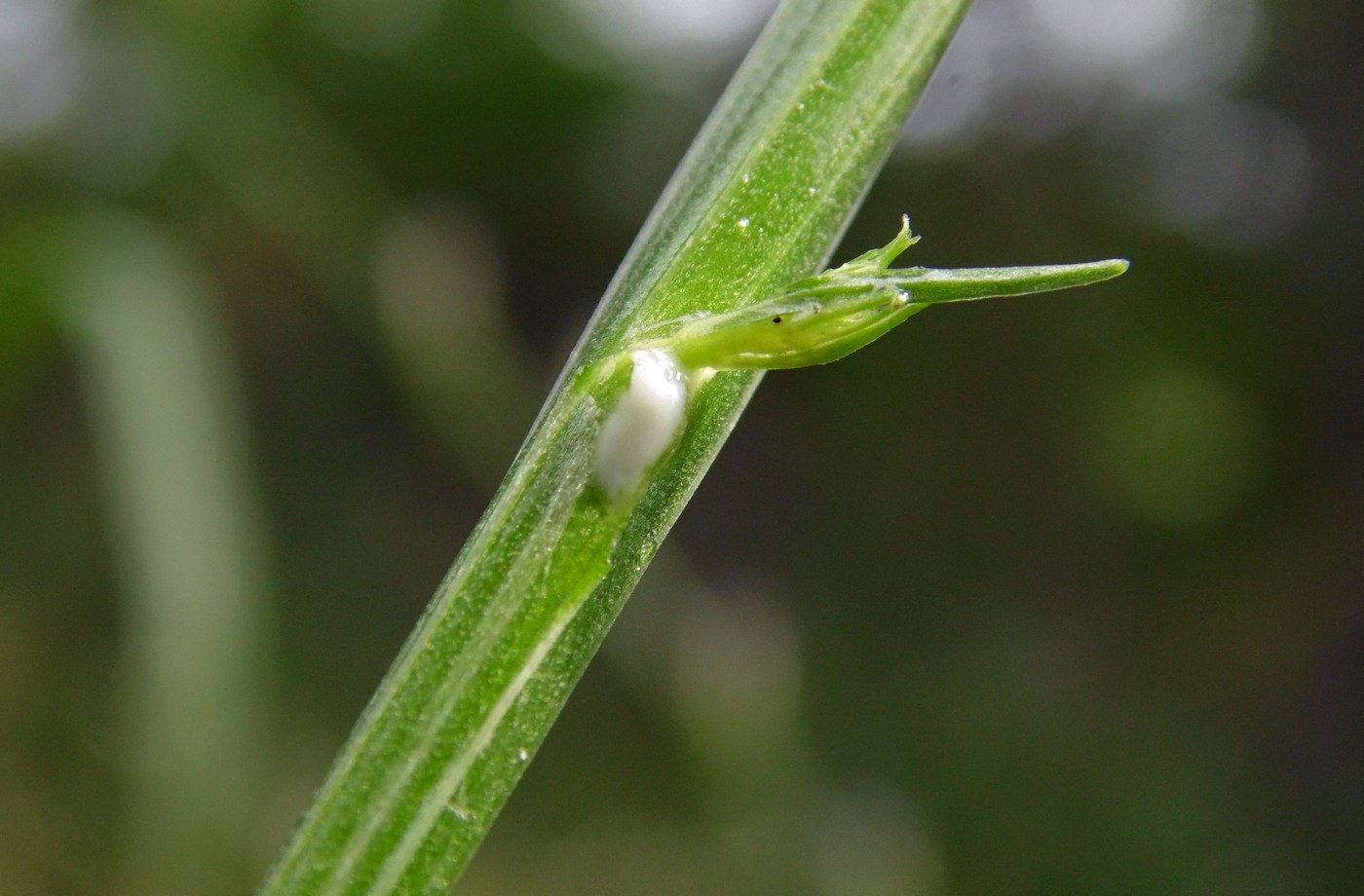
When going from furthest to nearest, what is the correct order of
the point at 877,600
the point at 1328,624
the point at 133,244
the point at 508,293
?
the point at 508,293 < the point at 877,600 < the point at 1328,624 < the point at 133,244

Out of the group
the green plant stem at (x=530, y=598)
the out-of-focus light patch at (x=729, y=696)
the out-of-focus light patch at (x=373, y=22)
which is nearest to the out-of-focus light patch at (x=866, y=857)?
the out-of-focus light patch at (x=729, y=696)

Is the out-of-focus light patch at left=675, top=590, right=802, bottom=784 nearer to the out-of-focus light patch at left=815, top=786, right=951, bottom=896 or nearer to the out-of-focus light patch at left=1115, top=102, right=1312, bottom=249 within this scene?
the out-of-focus light patch at left=815, top=786, right=951, bottom=896

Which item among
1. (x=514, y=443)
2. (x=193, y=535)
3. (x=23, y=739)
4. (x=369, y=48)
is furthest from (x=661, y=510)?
(x=369, y=48)

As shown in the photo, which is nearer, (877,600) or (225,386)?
(225,386)

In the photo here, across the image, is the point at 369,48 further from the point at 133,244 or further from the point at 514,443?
the point at 133,244

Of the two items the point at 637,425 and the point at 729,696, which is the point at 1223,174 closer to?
the point at 729,696

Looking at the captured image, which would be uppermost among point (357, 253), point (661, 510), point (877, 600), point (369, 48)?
point (369, 48)

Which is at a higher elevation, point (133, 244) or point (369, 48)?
point (369, 48)

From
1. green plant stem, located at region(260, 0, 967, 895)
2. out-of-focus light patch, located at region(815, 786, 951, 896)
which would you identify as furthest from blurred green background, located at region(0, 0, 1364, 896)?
green plant stem, located at region(260, 0, 967, 895)
